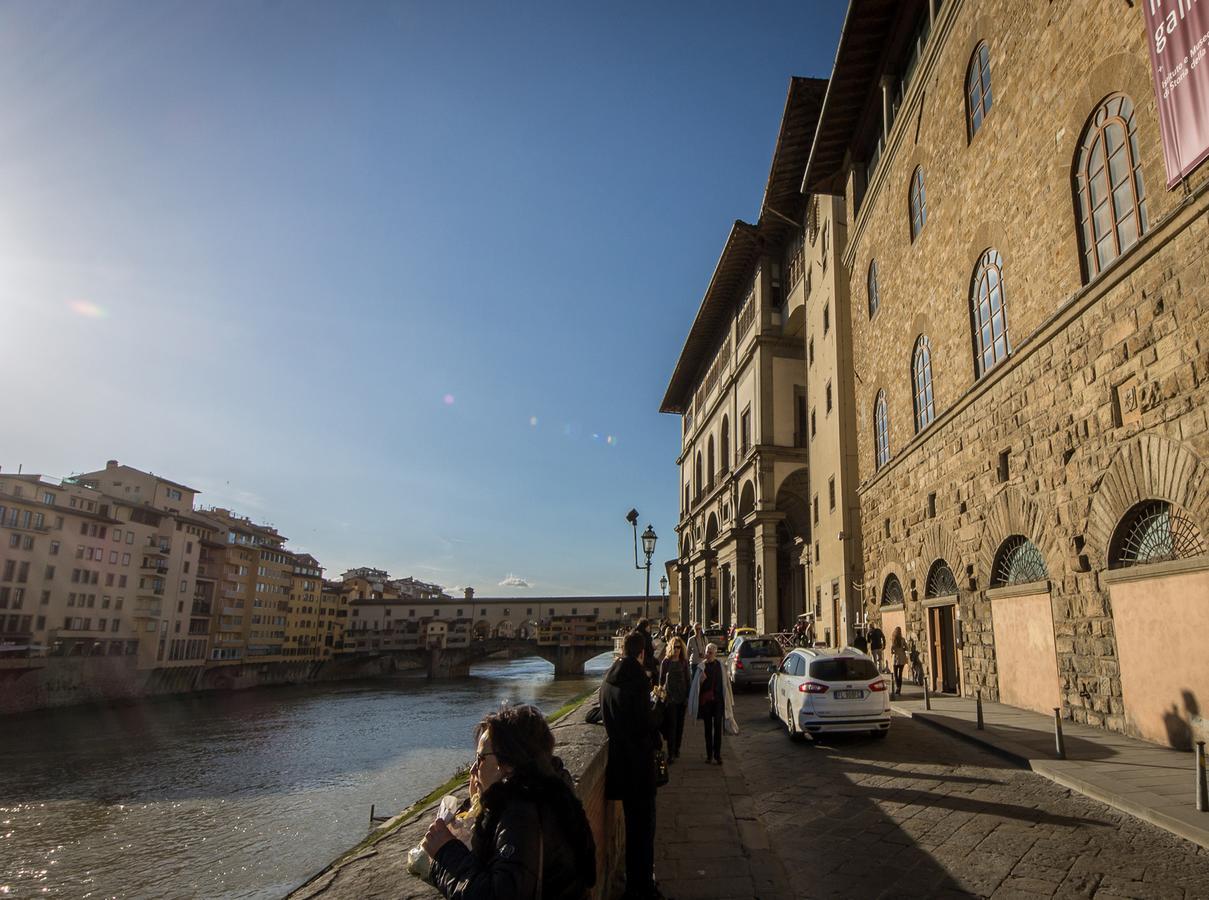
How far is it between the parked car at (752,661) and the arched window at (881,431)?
6.10m

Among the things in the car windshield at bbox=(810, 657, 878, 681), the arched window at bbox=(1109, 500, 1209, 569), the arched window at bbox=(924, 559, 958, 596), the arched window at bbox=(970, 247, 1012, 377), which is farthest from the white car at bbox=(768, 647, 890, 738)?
the arched window at bbox=(970, 247, 1012, 377)

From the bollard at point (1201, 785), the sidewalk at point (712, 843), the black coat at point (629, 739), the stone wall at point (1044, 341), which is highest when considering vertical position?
the stone wall at point (1044, 341)

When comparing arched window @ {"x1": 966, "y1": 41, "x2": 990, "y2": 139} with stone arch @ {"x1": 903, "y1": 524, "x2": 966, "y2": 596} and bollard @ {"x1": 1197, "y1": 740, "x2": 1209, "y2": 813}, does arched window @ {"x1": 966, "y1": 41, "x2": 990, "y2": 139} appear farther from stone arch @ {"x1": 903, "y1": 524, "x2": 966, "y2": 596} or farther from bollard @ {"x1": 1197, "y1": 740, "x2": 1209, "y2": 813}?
bollard @ {"x1": 1197, "y1": 740, "x2": 1209, "y2": 813}

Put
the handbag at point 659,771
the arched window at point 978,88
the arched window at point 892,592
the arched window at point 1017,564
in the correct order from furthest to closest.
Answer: the arched window at point 892,592
the arched window at point 978,88
the arched window at point 1017,564
the handbag at point 659,771

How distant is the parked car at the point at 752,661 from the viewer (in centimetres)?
1919

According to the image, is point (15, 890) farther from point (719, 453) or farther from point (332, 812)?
point (719, 453)

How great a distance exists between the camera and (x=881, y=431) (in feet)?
71.1

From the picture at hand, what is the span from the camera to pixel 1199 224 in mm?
8031

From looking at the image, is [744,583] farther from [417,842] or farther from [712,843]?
[417,842]

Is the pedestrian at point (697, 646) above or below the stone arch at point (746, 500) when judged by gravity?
below

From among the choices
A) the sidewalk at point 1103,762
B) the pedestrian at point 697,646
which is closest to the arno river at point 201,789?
the pedestrian at point 697,646

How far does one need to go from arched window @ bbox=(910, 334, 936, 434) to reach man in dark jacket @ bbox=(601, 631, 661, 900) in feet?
45.9

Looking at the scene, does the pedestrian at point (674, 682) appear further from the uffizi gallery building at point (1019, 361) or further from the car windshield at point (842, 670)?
the uffizi gallery building at point (1019, 361)

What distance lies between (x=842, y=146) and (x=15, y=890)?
2955 centimetres
